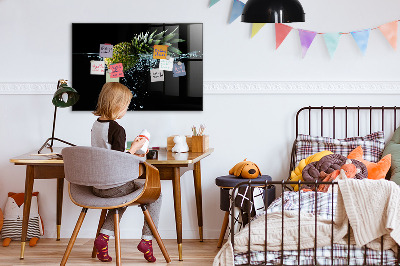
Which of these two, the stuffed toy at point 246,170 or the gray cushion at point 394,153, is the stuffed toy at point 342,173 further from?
the stuffed toy at point 246,170

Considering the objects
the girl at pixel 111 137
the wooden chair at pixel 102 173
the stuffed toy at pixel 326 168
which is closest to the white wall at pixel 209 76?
the stuffed toy at pixel 326 168

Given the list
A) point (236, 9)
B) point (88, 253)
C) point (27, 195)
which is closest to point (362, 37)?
point (236, 9)

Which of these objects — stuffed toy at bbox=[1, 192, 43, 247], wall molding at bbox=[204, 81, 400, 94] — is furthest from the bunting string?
stuffed toy at bbox=[1, 192, 43, 247]

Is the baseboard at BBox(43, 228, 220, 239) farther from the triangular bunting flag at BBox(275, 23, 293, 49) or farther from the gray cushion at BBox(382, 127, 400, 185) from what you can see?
the triangular bunting flag at BBox(275, 23, 293, 49)

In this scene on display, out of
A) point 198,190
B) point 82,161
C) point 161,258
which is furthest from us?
point 198,190

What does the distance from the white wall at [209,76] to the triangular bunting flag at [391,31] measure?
0.05 meters

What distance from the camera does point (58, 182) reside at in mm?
4465

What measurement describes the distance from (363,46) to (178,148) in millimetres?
1509

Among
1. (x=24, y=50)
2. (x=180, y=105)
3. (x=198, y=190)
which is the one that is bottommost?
(x=198, y=190)

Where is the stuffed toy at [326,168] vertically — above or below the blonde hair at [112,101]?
below

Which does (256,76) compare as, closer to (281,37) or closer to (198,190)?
(281,37)

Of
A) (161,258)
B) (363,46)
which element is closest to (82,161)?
(161,258)

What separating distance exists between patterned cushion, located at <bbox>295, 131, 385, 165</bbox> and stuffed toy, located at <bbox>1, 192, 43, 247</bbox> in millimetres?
1909

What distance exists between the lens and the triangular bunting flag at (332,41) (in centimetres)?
443
